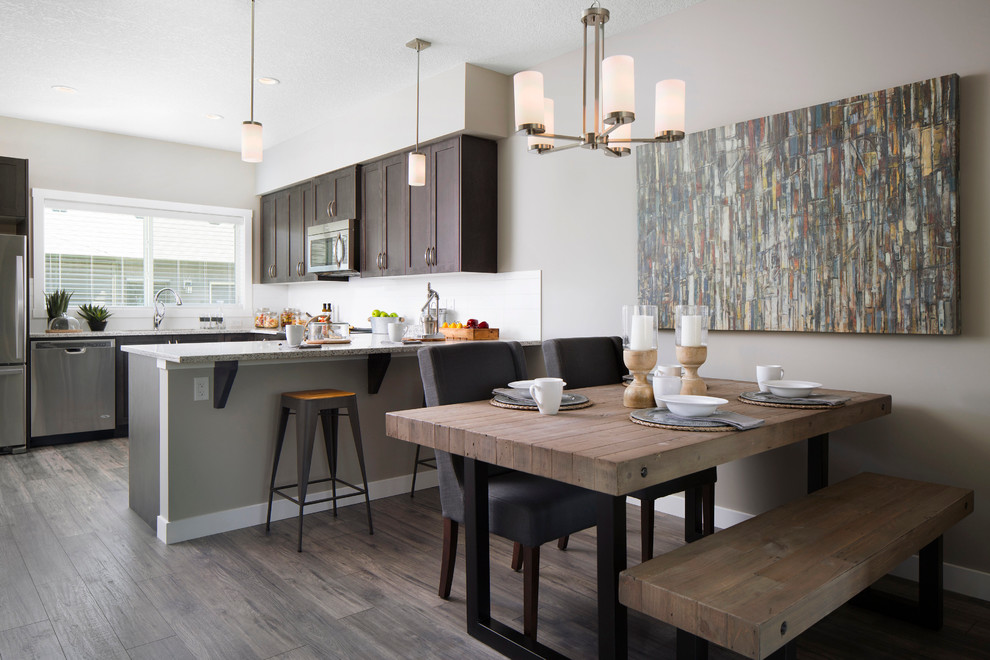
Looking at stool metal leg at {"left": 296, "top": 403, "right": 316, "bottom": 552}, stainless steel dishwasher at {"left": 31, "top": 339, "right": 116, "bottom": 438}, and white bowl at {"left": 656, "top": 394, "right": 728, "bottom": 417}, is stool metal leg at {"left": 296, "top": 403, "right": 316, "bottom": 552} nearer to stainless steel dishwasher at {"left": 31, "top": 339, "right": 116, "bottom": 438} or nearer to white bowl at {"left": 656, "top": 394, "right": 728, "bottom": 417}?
white bowl at {"left": 656, "top": 394, "right": 728, "bottom": 417}

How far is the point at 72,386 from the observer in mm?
5078

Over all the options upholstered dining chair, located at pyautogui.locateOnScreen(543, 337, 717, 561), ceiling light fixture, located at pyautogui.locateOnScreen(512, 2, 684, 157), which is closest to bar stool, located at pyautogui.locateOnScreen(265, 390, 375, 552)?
upholstered dining chair, located at pyautogui.locateOnScreen(543, 337, 717, 561)

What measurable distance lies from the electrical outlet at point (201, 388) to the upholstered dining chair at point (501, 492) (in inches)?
52.5

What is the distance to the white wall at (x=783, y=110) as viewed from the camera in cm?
240

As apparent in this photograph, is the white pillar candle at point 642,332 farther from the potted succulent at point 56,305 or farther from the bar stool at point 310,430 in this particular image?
the potted succulent at point 56,305

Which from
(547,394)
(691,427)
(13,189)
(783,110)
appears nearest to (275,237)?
(13,189)

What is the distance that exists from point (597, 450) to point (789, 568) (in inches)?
21.0

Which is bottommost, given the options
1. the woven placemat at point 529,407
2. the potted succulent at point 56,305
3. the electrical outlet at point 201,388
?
the electrical outlet at point 201,388

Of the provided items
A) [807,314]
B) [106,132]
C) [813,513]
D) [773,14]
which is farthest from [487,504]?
[106,132]

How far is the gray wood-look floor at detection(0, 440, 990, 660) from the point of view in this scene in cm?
201

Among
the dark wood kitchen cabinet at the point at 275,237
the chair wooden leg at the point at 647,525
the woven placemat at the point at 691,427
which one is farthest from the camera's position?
the dark wood kitchen cabinet at the point at 275,237

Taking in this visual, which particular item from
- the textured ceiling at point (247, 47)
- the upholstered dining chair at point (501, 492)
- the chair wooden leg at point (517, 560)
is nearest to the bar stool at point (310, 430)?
the chair wooden leg at point (517, 560)

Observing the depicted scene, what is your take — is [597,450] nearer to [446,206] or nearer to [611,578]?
[611,578]

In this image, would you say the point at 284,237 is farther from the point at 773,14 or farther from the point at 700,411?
the point at 700,411
